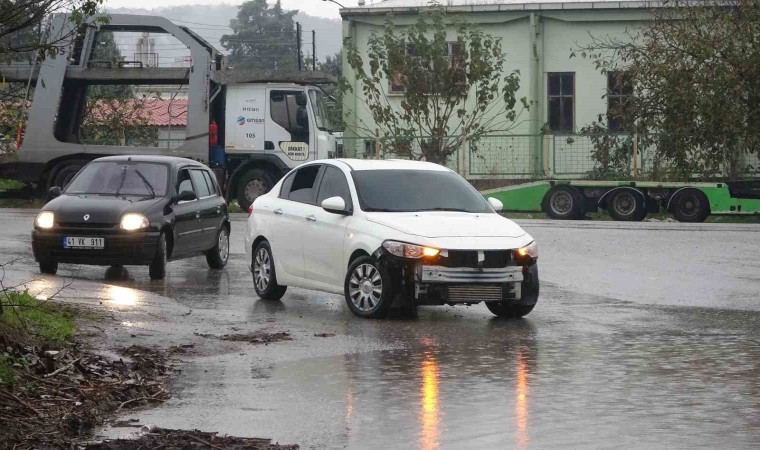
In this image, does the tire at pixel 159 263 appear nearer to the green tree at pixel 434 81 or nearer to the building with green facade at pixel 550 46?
the green tree at pixel 434 81

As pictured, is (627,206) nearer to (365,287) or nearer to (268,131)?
(268,131)

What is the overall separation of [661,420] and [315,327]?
5569 millimetres

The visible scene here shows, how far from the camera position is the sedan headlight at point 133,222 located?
59.2 feet

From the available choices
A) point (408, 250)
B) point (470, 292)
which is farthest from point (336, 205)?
point (470, 292)

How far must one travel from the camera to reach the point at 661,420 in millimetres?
8742

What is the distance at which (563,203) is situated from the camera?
38125 millimetres

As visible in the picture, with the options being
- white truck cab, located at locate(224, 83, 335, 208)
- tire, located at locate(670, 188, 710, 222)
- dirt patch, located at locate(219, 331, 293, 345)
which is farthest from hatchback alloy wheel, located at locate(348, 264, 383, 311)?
tire, located at locate(670, 188, 710, 222)

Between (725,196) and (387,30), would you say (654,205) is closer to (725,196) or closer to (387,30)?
(725,196)

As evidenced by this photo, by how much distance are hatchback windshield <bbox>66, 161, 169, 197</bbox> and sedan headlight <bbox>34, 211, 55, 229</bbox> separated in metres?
0.91

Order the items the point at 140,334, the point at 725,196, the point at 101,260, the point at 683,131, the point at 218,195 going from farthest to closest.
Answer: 1. the point at 683,131
2. the point at 725,196
3. the point at 218,195
4. the point at 101,260
5. the point at 140,334

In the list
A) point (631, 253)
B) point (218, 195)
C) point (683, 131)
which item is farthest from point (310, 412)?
point (683, 131)

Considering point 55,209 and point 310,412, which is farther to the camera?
point 55,209

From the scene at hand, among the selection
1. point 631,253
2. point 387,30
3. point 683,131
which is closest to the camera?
point 631,253

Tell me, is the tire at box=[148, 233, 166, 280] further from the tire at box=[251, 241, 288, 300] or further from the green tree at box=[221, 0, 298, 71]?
the green tree at box=[221, 0, 298, 71]
